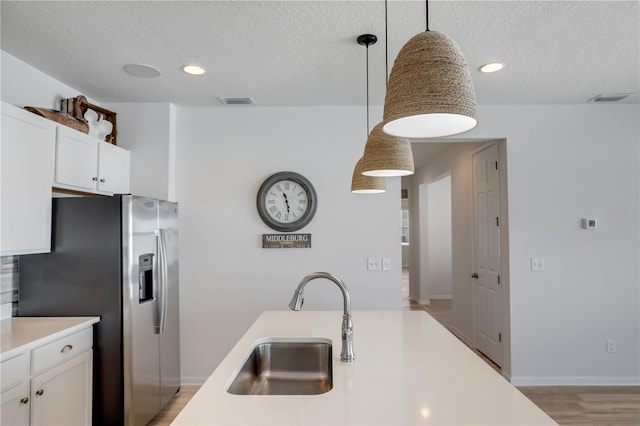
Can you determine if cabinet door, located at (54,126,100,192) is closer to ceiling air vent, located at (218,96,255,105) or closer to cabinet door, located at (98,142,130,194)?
cabinet door, located at (98,142,130,194)

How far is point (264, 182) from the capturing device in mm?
3436

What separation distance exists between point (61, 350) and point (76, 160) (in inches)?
49.7

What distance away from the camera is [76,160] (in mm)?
2611

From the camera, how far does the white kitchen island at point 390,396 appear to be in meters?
1.14

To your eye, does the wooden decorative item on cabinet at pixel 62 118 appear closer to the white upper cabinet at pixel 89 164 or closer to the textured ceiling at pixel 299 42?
the white upper cabinet at pixel 89 164

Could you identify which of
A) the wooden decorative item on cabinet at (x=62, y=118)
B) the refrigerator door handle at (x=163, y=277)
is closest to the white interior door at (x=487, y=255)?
the refrigerator door handle at (x=163, y=277)

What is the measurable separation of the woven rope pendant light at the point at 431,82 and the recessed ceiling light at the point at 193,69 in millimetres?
2018

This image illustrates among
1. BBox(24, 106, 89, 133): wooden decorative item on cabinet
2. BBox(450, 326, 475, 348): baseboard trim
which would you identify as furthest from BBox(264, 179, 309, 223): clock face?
BBox(450, 326, 475, 348): baseboard trim

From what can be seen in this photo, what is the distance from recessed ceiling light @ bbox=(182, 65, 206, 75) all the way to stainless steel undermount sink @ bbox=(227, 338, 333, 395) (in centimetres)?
189

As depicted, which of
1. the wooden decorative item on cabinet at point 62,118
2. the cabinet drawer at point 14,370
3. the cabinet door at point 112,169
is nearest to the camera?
the cabinet drawer at point 14,370

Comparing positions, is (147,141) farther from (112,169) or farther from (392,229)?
(392,229)

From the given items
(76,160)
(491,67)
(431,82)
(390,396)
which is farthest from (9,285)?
(491,67)

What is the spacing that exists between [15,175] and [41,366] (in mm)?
1064

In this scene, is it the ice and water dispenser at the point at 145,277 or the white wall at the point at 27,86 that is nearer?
the white wall at the point at 27,86
